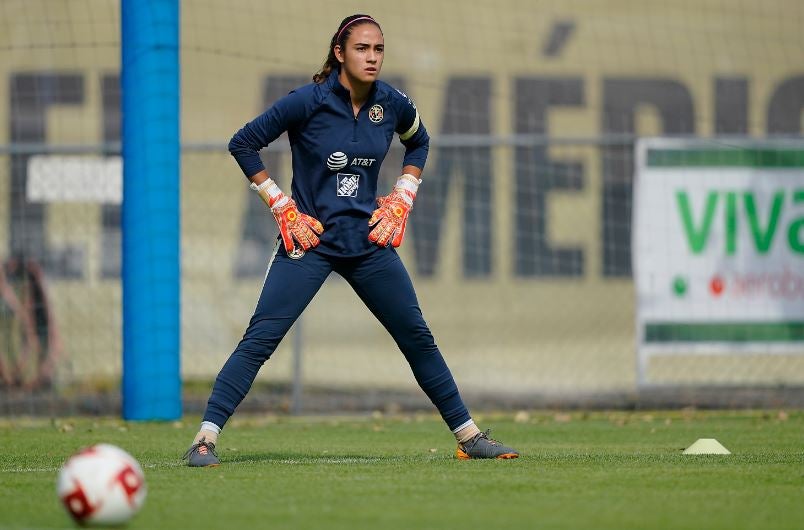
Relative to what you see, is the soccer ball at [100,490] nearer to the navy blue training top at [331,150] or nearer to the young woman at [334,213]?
the young woman at [334,213]

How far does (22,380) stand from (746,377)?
6.72 metres

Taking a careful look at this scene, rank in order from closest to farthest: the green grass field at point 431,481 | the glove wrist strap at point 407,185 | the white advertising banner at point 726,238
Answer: the green grass field at point 431,481, the glove wrist strap at point 407,185, the white advertising banner at point 726,238

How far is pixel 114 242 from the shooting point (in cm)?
1560

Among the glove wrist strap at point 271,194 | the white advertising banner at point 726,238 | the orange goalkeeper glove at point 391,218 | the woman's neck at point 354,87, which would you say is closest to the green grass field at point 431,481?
the orange goalkeeper glove at point 391,218

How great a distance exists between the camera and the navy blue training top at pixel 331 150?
7.84 m

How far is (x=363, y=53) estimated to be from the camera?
25.5 ft

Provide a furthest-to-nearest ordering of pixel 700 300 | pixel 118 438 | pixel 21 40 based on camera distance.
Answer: pixel 21 40, pixel 700 300, pixel 118 438

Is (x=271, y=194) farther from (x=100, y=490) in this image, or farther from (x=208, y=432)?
(x=100, y=490)

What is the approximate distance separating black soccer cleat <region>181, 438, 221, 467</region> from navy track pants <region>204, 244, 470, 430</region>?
144mm

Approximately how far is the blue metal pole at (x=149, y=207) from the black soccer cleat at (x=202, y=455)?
14.7 ft

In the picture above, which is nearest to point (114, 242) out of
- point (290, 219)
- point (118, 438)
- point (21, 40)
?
point (21, 40)

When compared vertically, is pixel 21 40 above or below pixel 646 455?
above

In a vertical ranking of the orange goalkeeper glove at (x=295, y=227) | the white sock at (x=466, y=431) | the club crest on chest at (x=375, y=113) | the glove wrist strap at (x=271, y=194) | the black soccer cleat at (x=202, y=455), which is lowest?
the black soccer cleat at (x=202, y=455)

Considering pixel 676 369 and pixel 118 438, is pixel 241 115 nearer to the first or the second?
pixel 676 369
